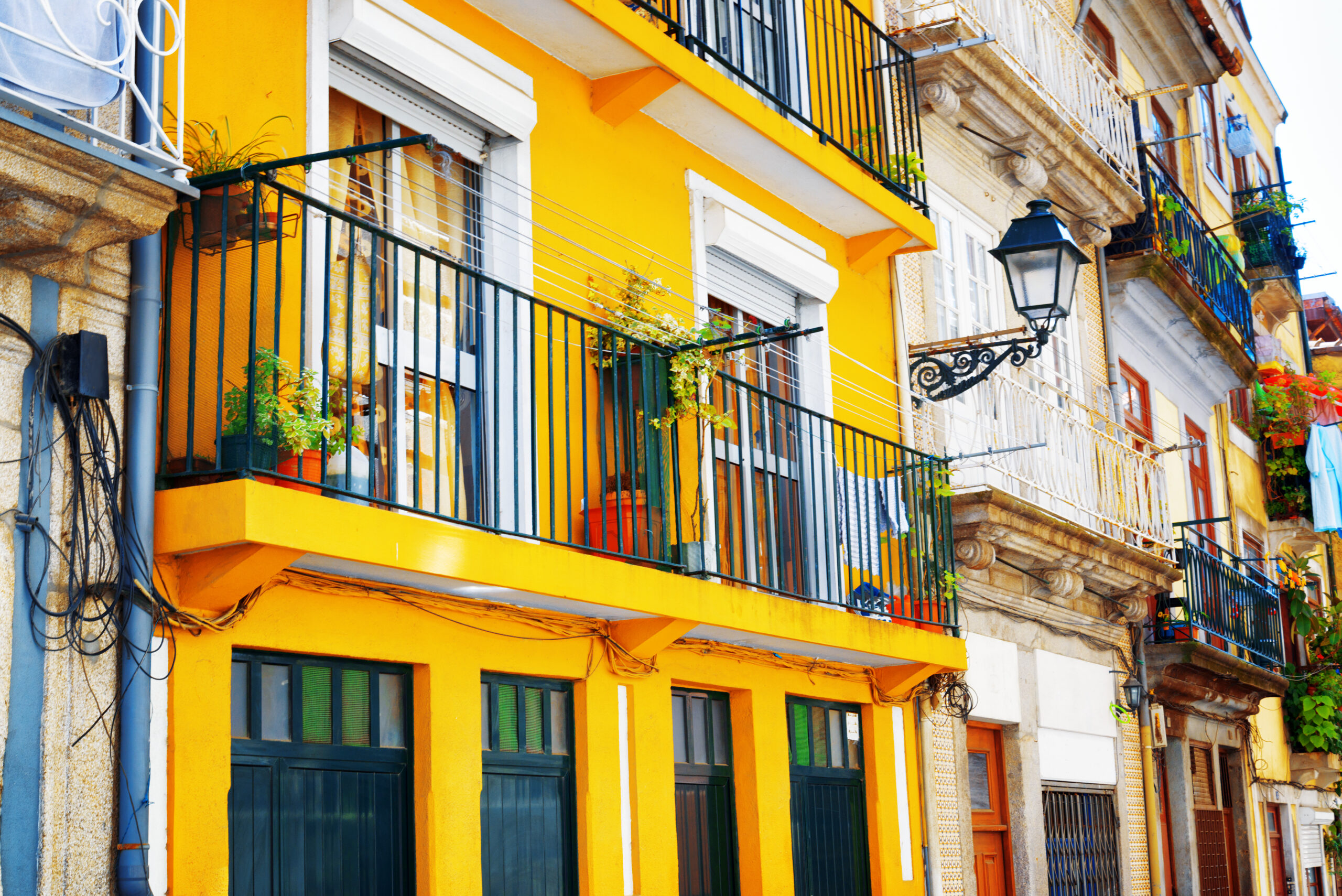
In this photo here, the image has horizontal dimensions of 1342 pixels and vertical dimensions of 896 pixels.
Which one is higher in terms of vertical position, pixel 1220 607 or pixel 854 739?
pixel 1220 607

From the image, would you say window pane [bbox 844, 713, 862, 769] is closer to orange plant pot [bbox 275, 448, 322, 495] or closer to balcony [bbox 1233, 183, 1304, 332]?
orange plant pot [bbox 275, 448, 322, 495]

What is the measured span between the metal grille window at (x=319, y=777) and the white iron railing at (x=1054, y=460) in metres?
4.66

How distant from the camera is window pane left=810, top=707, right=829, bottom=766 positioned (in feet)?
30.2

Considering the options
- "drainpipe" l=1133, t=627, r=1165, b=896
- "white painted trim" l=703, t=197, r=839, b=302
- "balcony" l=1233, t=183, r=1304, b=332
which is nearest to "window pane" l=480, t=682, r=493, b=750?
"white painted trim" l=703, t=197, r=839, b=302

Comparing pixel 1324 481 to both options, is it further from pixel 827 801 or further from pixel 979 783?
pixel 827 801

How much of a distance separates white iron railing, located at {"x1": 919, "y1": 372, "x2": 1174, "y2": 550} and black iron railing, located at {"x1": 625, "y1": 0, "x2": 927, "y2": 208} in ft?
4.96

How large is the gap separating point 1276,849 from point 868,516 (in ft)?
37.2

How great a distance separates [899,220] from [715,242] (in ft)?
5.66

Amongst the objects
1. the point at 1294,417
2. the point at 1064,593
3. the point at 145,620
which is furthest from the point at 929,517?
the point at 1294,417

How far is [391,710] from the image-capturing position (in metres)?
6.27

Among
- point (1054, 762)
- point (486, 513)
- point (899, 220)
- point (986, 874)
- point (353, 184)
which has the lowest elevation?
point (986, 874)

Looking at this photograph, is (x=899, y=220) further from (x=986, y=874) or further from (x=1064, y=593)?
(x=986, y=874)

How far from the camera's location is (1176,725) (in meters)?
14.3

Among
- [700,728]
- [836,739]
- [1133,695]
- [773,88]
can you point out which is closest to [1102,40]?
[1133,695]
